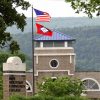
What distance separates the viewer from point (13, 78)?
3097 centimetres

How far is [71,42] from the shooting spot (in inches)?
3147

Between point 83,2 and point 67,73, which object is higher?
point 83,2

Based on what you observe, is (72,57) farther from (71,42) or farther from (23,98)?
(23,98)

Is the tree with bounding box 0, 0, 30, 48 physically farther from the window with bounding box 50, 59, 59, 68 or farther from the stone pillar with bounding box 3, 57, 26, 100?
the window with bounding box 50, 59, 59, 68

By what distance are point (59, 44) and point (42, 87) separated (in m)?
24.4

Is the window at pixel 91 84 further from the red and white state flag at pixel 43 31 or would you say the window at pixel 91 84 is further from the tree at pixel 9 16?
the tree at pixel 9 16

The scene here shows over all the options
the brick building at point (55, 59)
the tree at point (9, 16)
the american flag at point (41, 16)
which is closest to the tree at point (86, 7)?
the tree at point (9, 16)

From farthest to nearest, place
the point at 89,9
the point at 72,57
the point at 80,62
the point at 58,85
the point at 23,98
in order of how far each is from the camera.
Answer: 1. the point at 80,62
2. the point at 72,57
3. the point at 58,85
4. the point at 23,98
5. the point at 89,9

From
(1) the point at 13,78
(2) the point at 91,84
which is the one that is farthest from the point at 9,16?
(2) the point at 91,84

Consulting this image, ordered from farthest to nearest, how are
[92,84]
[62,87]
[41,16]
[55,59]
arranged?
1. [92,84]
2. [55,59]
3. [62,87]
4. [41,16]

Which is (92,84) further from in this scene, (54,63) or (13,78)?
(13,78)

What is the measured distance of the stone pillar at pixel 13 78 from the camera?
30828 mm

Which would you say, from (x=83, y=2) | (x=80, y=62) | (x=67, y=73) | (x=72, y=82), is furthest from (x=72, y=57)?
(x=80, y=62)

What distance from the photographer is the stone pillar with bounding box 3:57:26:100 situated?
3083 cm
